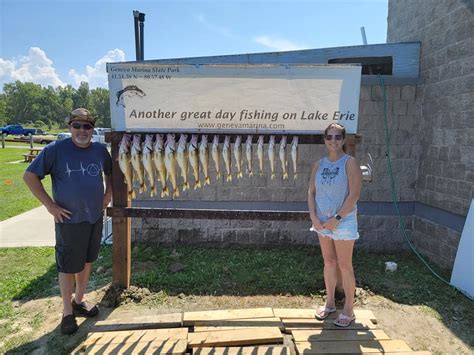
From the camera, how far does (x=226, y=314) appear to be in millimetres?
3949

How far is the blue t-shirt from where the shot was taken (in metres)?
3.47

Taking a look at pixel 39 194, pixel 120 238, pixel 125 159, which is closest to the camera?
pixel 39 194

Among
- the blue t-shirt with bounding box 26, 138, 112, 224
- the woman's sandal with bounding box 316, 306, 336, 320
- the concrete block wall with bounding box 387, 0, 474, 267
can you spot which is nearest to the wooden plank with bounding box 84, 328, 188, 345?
the blue t-shirt with bounding box 26, 138, 112, 224

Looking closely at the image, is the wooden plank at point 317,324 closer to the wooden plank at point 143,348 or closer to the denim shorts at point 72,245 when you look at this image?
the wooden plank at point 143,348

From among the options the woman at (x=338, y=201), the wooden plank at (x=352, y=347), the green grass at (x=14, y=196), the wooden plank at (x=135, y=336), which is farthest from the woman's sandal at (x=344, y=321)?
the green grass at (x=14, y=196)

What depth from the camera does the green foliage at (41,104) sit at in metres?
101

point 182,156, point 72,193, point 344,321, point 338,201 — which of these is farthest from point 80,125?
point 344,321

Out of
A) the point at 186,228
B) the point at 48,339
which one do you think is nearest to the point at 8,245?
the point at 186,228

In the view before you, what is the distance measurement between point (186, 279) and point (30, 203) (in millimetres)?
6571

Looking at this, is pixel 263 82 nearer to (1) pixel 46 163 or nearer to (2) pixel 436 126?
(1) pixel 46 163

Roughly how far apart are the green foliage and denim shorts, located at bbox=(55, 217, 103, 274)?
95464 millimetres

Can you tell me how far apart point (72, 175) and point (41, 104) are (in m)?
122

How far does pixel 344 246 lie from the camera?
3.55 meters

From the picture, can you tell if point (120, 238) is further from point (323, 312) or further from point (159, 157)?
point (323, 312)
